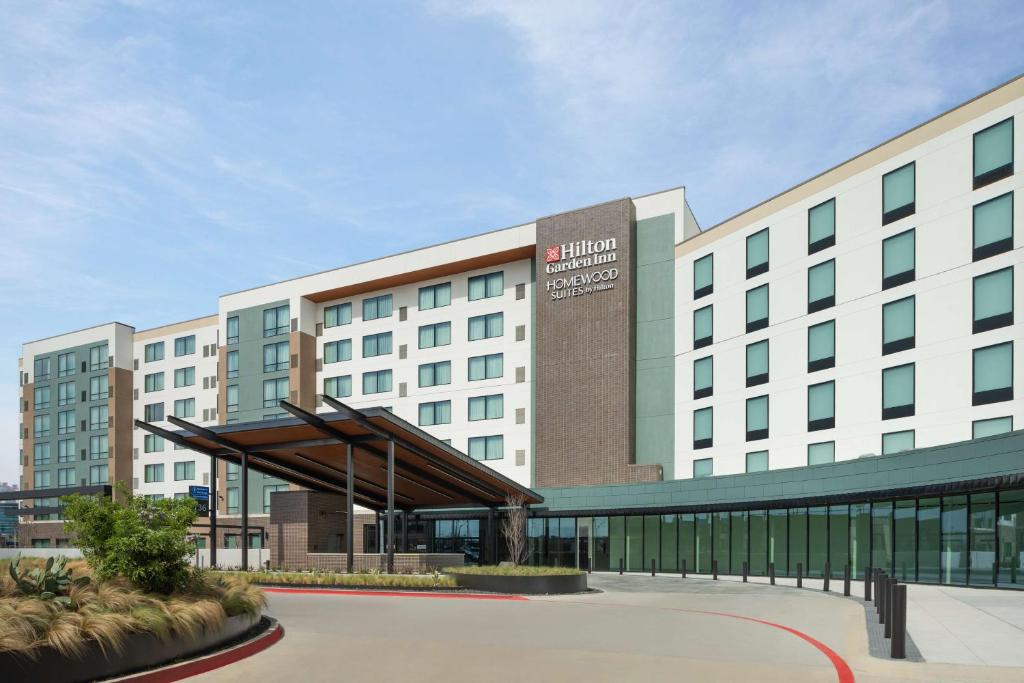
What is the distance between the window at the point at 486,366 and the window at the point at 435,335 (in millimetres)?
2490

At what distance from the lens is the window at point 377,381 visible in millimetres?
63438

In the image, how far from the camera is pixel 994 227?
34031 millimetres

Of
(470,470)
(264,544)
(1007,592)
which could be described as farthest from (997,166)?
(264,544)

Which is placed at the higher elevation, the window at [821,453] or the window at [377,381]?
the window at [377,381]

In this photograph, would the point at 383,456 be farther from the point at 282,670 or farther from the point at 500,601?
the point at 282,670

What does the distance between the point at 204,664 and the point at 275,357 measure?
5730 cm

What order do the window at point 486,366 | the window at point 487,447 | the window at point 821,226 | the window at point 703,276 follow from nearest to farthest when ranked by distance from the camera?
1. the window at point 821,226
2. the window at point 703,276
3. the window at point 487,447
4. the window at point 486,366

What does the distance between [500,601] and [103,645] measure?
1639cm

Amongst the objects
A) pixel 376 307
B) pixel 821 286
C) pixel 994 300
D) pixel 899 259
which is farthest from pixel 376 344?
pixel 994 300

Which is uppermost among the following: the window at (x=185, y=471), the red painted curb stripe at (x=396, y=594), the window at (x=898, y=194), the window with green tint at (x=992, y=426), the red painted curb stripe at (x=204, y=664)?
the window at (x=898, y=194)

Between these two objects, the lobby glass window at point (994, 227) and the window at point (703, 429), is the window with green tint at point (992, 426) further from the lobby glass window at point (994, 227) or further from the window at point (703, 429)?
the window at point (703, 429)

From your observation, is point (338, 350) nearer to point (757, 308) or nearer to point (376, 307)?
point (376, 307)

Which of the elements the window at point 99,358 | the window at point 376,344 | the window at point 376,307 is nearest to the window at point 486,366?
the window at point 376,344

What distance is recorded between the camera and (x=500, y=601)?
27.0m
